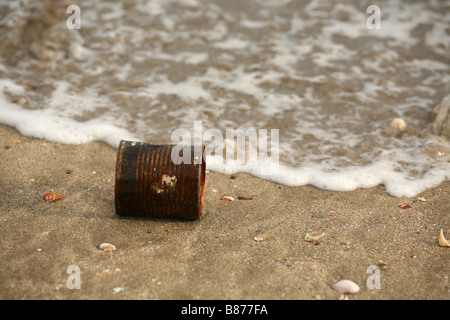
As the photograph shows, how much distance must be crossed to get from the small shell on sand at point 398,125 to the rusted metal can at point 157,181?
7.88 ft

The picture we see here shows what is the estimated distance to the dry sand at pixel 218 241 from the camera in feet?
8.62

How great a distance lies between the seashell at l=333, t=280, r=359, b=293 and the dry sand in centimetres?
3

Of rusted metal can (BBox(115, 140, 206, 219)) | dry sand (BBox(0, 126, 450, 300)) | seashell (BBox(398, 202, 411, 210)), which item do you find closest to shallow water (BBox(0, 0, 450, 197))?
seashell (BBox(398, 202, 411, 210))

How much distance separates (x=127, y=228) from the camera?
124 inches

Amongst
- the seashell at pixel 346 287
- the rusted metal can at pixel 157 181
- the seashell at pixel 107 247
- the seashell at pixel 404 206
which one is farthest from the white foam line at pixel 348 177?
the seashell at pixel 107 247

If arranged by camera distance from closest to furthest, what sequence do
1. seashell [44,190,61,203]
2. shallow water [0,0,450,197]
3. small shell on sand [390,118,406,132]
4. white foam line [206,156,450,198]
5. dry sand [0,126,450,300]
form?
dry sand [0,126,450,300], seashell [44,190,61,203], white foam line [206,156,450,198], shallow water [0,0,450,197], small shell on sand [390,118,406,132]

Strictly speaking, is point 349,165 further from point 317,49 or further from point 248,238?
point 317,49

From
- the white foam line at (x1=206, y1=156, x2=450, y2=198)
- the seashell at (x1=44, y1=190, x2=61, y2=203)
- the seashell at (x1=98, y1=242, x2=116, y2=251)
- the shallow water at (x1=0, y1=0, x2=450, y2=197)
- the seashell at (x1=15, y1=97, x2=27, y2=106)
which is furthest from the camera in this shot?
the seashell at (x1=15, y1=97, x2=27, y2=106)

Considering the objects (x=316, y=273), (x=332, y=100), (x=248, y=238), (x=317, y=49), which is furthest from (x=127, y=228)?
(x=317, y=49)

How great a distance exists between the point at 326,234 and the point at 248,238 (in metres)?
0.54

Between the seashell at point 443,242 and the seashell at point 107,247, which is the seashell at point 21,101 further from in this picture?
the seashell at point 443,242

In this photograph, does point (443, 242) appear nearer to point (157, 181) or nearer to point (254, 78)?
point (157, 181)

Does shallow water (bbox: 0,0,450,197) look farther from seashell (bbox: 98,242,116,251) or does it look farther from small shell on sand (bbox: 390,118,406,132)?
seashell (bbox: 98,242,116,251)

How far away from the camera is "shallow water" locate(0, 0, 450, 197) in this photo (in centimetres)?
434
